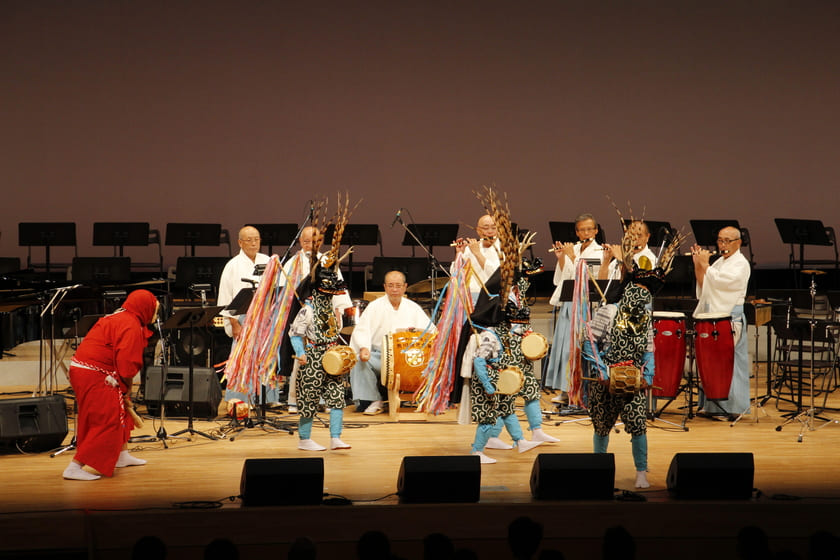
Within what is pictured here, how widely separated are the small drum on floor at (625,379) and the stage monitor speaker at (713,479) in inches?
19.4

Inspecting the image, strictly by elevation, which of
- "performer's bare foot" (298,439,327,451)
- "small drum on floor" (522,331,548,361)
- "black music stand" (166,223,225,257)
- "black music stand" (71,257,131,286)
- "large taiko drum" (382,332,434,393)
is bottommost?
"performer's bare foot" (298,439,327,451)

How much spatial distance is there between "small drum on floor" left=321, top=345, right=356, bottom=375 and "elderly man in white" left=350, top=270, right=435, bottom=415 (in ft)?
5.55

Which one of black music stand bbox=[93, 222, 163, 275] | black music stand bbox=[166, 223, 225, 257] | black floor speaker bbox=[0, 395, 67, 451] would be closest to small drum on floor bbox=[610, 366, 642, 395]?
black floor speaker bbox=[0, 395, 67, 451]

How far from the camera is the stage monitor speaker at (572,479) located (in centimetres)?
471

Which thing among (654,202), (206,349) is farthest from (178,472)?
(654,202)

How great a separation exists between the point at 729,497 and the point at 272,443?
331 cm

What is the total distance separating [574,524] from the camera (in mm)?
4625

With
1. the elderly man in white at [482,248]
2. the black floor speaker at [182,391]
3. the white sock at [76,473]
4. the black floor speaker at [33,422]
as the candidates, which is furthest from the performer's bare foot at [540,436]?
the black floor speaker at [33,422]

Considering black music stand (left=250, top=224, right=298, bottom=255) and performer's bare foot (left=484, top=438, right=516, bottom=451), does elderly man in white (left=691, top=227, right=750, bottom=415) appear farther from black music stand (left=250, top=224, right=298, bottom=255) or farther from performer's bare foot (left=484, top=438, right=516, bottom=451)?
black music stand (left=250, top=224, right=298, bottom=255)

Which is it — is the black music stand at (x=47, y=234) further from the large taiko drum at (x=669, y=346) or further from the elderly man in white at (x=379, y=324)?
the large taiko drum at (x=669, y=346)

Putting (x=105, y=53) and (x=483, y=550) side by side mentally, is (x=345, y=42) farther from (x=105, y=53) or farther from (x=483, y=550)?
(x=483, y=550)

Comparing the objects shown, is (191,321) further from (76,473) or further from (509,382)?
(509,382)

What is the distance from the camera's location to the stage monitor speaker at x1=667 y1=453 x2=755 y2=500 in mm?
4781

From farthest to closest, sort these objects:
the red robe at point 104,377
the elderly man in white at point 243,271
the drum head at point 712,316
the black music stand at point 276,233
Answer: the black music stand at point 276,233
the elderly man in white at point 243,271
the drum head at point 712,316
the red robe at point 104,377
